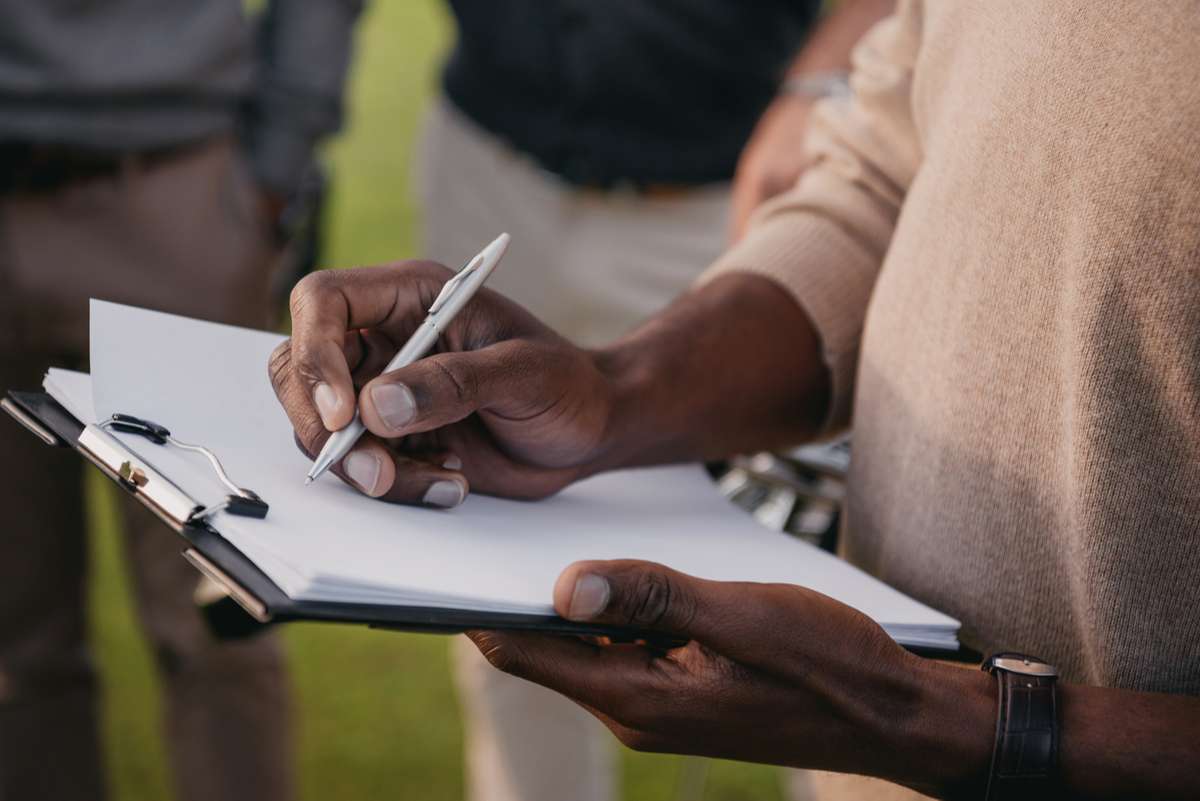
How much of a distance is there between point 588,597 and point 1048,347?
0.39 metres

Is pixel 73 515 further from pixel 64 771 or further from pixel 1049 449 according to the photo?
pixel 1049 449

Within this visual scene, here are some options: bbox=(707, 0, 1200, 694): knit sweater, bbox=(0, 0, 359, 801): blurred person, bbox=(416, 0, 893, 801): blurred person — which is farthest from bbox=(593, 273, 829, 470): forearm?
bbox=(0, 0, 359, 801): blurred person

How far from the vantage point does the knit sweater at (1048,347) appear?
33.1 inches

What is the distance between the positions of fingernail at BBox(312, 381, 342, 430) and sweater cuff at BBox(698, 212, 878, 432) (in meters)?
0.48

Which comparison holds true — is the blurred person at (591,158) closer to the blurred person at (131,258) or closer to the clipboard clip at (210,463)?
the blurred person at (131,258)

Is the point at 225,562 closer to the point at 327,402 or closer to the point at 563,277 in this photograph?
the point at 327,402

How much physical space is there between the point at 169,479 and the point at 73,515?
4.22 feet

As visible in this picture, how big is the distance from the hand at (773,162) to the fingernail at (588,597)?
947 mm

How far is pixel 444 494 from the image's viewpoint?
95 centimetres

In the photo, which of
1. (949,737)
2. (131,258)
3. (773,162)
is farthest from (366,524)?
(131,258)

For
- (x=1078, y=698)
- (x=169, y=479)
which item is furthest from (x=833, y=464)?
(x=169, y=479)

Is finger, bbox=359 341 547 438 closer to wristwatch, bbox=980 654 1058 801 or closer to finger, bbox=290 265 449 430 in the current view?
finger, bbox=290 265 449 430

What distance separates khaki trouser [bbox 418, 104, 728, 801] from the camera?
7.06 feet

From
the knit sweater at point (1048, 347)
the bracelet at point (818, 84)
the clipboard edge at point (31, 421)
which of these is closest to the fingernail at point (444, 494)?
the clipboard edge at point (31, 421)
